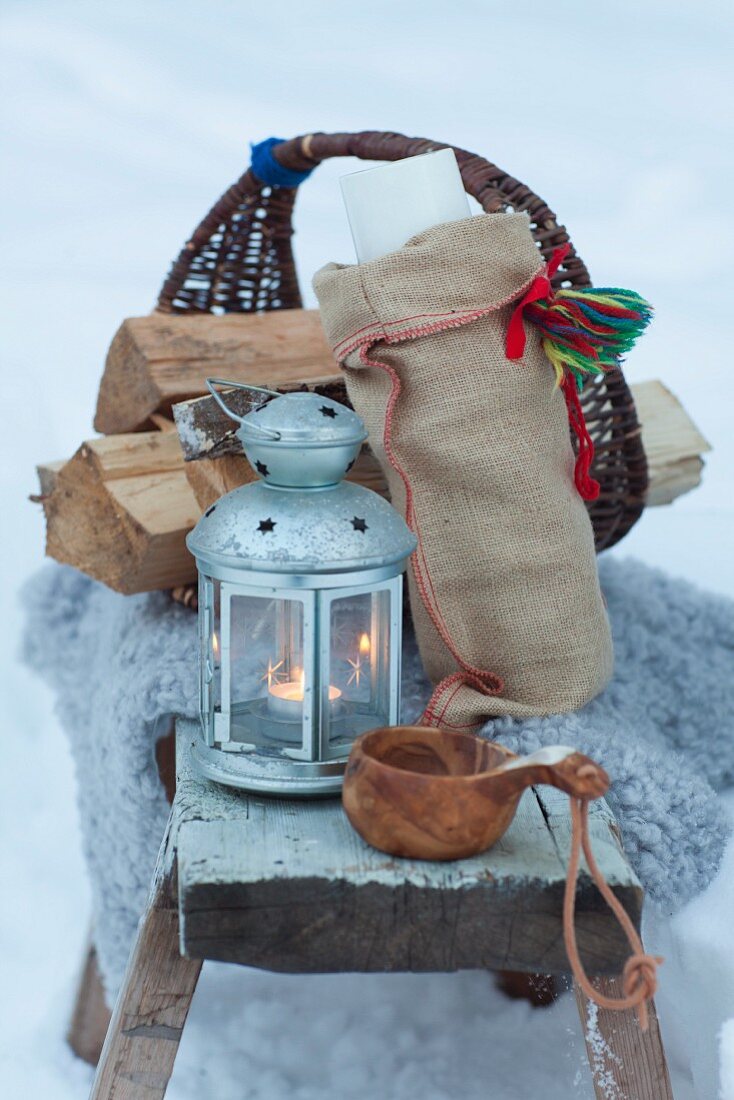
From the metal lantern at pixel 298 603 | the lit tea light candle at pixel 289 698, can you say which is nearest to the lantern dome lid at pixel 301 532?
the metal lantern at pixel 298 603

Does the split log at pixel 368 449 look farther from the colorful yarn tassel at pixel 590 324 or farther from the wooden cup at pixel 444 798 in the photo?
the wooden cup at pixel 444 798

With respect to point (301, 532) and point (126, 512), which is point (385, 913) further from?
point (126, 512)

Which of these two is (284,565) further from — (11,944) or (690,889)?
(11,944)

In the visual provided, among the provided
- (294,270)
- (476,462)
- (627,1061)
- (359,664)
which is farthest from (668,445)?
(627,1061)

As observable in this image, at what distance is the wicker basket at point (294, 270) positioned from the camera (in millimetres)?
1005

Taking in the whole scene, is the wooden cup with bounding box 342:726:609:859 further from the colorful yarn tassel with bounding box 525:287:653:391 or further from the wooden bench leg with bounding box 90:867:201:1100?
the colorful yarn tassel with bounding box 525:287:653:391

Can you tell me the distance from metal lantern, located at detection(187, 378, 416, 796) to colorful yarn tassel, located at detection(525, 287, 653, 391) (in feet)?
0.66

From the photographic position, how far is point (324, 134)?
3.83 feet

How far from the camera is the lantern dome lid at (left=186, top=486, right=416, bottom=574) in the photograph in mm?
744

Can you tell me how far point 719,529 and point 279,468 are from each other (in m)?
1.25

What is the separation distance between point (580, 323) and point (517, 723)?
0.31 meters

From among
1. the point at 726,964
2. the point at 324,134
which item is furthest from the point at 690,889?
the point at 324,134

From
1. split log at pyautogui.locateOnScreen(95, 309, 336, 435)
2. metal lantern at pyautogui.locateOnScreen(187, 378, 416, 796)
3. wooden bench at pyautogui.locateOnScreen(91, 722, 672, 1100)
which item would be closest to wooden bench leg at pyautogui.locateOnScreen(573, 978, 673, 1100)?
wooden bench at pyautogui.locateOnScreen(91, 722, 672, 1100)

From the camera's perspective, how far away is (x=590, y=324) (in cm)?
89
